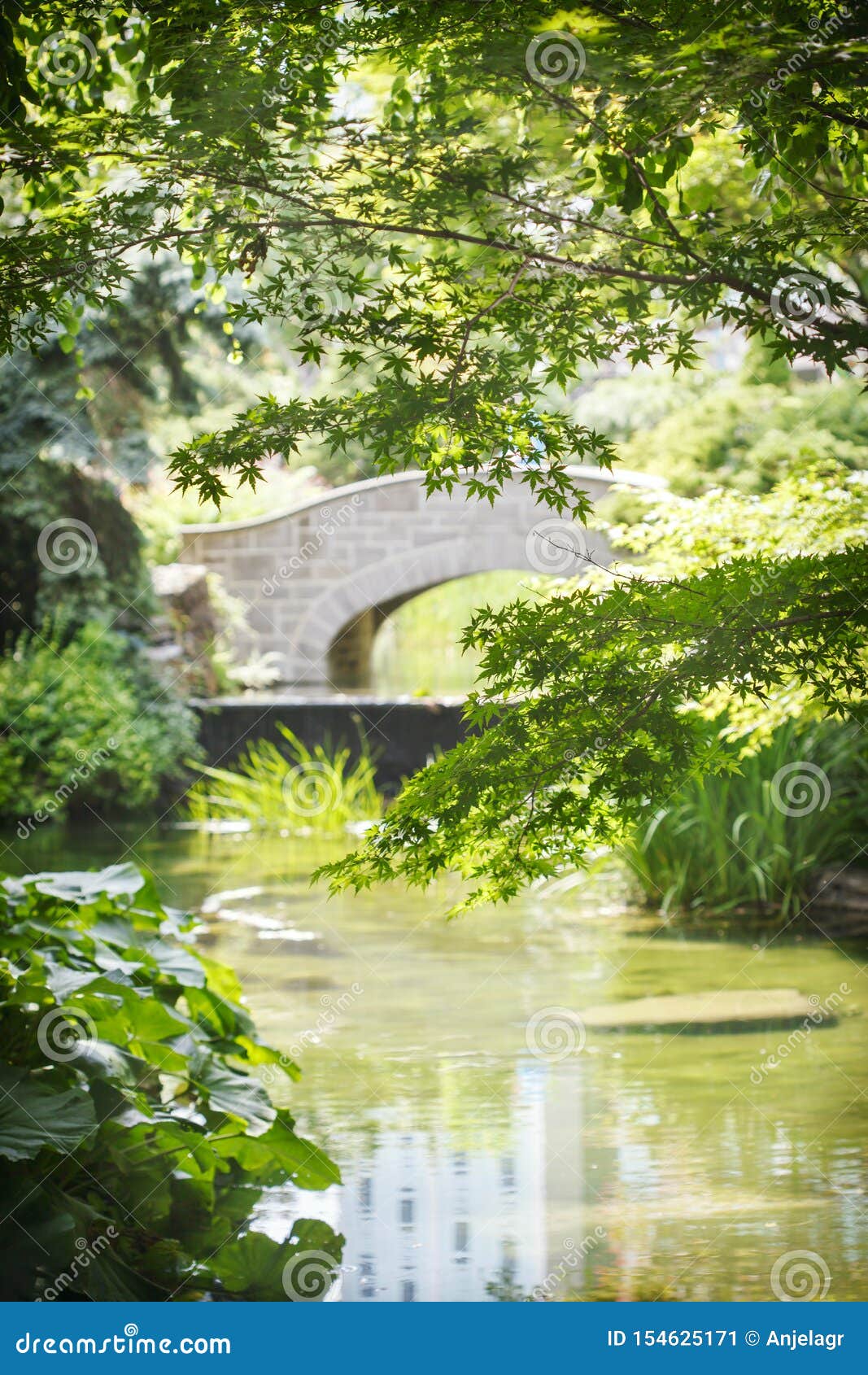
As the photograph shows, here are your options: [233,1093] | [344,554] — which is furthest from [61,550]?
[233,1093]

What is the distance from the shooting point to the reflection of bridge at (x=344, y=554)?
522 inches

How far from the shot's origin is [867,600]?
2.55 metres

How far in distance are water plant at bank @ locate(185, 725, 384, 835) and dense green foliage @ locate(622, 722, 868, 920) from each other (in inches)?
109

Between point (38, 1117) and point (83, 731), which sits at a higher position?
point (83, 731)

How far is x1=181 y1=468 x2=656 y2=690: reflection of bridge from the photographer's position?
1325cm

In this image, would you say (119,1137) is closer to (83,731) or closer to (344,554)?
(83,731)

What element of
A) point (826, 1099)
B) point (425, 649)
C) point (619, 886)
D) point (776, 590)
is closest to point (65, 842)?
point (619, 886)

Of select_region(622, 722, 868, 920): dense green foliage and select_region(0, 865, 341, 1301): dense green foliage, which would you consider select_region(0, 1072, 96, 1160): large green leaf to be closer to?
select_region(0, 865, 341, 1301): dense green foliage

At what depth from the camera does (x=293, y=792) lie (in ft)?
32.5

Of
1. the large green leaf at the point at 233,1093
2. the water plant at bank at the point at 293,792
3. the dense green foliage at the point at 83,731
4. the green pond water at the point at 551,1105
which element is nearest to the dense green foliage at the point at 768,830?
the green pond water at the point at 551,1105

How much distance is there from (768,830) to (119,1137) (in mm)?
4198

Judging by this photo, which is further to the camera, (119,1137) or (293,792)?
(293,792)

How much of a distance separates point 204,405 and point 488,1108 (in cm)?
991

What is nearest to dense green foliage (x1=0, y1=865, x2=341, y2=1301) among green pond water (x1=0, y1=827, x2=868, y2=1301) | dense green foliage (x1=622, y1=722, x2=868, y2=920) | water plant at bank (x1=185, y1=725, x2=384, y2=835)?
green pond water (x1=0, y1=827, x2=868, y2=1301)
